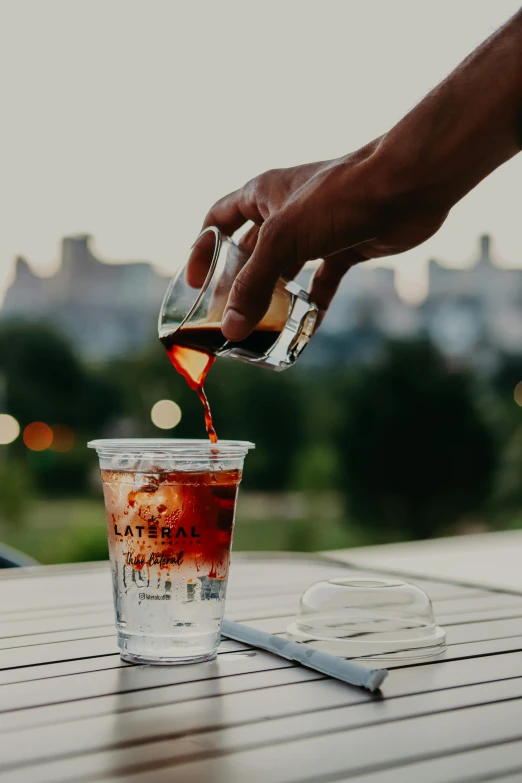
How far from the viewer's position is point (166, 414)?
13.9 metres

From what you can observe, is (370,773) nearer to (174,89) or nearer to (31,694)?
(31,694)

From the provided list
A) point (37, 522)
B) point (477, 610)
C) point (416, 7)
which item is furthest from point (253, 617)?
point (37, 522)

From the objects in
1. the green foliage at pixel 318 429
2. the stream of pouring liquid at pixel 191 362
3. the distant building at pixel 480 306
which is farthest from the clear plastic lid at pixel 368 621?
the distant building at pixel 480 306

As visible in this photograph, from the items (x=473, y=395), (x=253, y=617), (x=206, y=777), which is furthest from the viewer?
(x=473, y=395)

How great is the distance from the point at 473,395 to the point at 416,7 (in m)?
7.75

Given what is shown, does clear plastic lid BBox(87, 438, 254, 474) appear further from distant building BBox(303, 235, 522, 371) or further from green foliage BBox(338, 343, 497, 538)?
distant building BBox(303, 235, 522, 371)

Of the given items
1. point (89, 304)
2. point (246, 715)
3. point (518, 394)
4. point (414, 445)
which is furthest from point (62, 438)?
point (246, 715)

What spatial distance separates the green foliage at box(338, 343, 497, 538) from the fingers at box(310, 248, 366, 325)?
1182 centimetres

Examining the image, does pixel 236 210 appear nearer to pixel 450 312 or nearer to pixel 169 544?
pixel 169 544

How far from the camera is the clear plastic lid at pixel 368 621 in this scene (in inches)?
39.7

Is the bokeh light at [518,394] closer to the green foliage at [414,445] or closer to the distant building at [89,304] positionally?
the green foliage at [414,445]

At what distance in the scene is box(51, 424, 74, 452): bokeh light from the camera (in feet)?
46.4

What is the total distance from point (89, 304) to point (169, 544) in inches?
577

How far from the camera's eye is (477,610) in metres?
1.28
